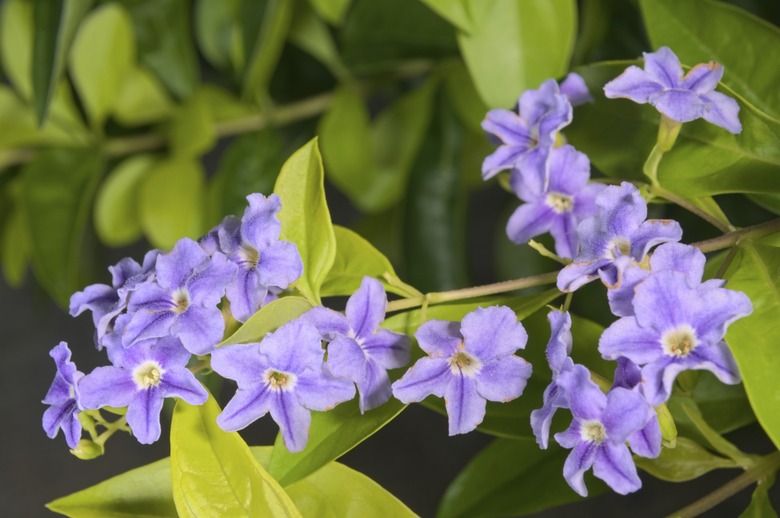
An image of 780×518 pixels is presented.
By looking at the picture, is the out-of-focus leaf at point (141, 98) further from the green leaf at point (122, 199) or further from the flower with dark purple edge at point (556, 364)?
the flower with dark purple edge at point (556, 364)

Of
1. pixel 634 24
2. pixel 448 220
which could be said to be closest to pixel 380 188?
pixel 448 220

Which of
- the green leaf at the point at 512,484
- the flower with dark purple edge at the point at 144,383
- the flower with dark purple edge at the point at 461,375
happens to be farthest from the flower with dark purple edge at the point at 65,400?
the green leaf at the point at 512,484

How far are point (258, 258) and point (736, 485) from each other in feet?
0.73

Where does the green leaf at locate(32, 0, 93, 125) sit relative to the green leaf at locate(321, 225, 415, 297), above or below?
above

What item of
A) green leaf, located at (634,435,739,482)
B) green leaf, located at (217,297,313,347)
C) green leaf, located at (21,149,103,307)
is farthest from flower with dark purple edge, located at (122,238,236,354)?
green leaf, located at (21,149,103,307)

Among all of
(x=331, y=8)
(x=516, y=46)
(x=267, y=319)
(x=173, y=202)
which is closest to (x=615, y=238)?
(x=267, y=319)

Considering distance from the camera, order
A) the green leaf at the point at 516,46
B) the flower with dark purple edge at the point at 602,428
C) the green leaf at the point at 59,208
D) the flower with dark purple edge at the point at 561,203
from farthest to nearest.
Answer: the green leaf at the point at 59,208 < the green leaf at the point at 516,46 < the flower with dark purple edge at the point at 561,203 < the flower with dark purple edge at the point at 602,428

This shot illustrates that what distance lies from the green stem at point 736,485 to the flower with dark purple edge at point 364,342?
0.13 metres

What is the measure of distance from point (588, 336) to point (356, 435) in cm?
12

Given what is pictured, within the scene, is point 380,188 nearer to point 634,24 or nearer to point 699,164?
point 634,24

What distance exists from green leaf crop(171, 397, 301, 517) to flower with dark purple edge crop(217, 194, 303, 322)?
0.05 metres

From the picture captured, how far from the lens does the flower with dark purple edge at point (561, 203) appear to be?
1.34 ft

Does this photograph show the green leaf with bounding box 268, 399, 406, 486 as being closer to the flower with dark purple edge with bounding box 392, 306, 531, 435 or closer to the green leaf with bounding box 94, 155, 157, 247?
the flower with dark purple edge with bounding box 392, 306, 531, 435

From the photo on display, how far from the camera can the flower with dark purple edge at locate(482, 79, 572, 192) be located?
15.8 inches
